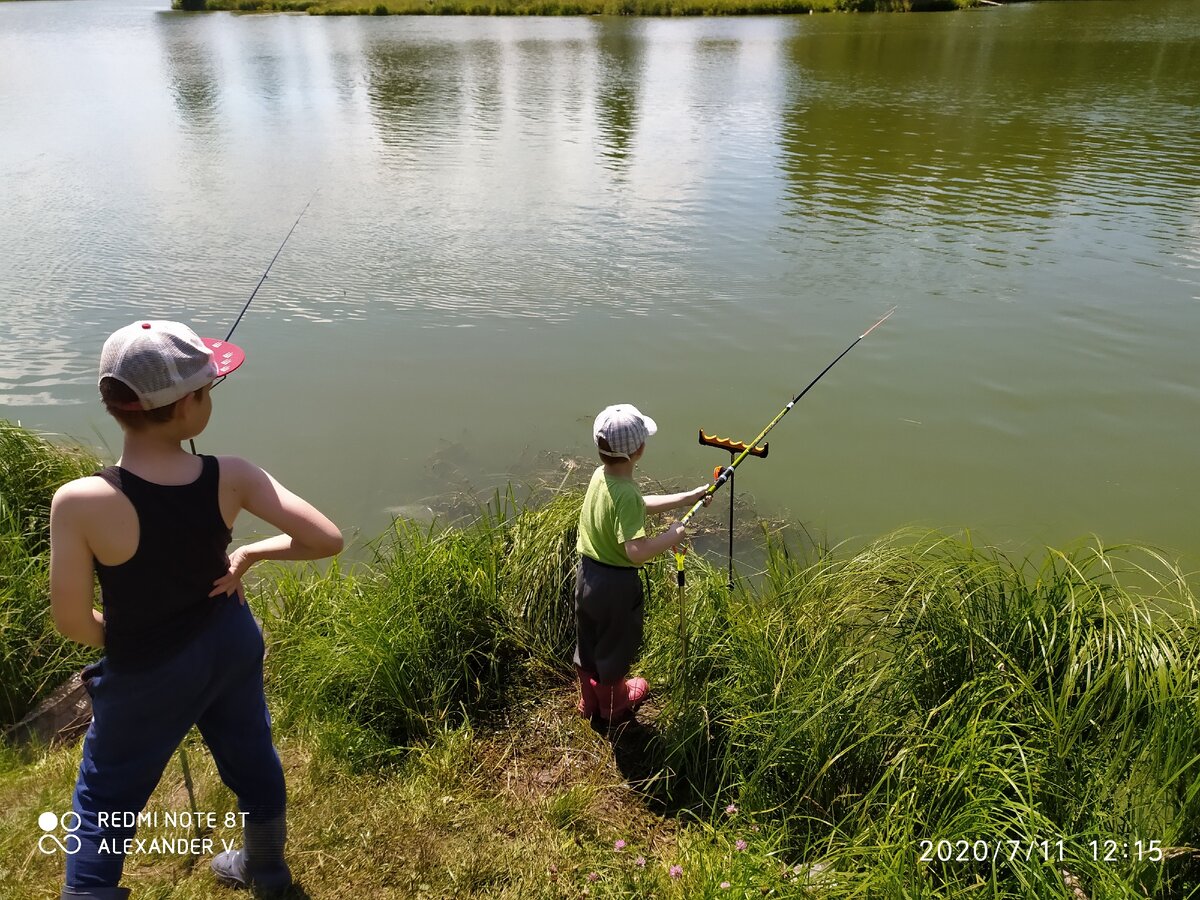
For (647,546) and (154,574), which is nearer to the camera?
(154,574)

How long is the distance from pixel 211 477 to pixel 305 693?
158cm

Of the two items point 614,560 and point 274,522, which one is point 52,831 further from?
point 614,560

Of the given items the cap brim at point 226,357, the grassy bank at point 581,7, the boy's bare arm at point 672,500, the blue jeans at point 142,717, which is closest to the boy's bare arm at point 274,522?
the blue jeans at point 142,717

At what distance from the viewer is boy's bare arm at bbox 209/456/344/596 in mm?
2004

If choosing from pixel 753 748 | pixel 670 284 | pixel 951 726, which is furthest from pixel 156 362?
pixel 670 284

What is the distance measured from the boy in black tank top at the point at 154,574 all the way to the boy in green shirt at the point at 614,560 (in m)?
1.03

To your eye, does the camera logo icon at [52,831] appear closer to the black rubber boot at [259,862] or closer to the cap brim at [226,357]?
the black rubber boot at [259,862]

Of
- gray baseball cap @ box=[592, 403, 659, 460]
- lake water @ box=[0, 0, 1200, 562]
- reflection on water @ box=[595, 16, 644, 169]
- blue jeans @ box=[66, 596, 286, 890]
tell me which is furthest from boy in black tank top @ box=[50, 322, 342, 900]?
reflection on water @ box=[595, 16, 644, 169]

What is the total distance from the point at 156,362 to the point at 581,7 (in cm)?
4640

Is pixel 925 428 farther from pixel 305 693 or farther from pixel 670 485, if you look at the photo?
pixel 305 693

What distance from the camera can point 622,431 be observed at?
2.79 m

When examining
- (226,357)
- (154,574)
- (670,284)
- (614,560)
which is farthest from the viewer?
(670,284)

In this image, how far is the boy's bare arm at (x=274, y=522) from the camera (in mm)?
2004

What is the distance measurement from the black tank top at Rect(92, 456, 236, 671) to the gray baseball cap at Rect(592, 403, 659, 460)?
1217 millimetres
